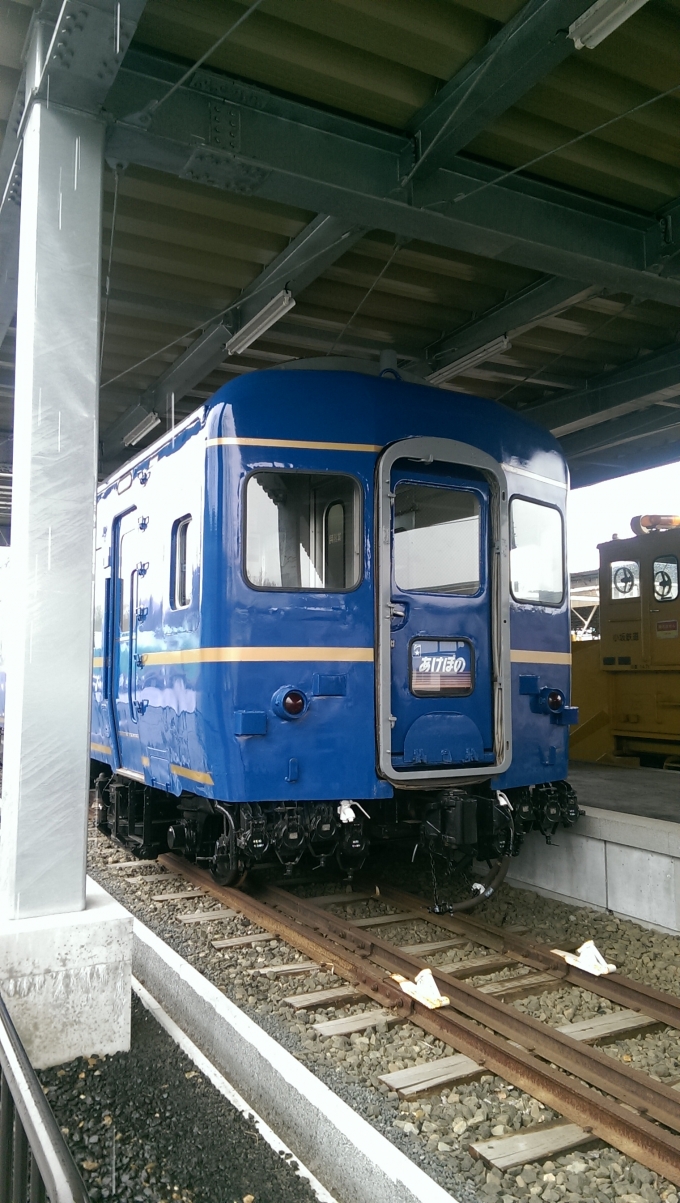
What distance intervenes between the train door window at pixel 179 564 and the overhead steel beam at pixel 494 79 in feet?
8.83

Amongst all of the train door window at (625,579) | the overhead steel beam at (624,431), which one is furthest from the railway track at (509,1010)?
the train door window at (625,579)

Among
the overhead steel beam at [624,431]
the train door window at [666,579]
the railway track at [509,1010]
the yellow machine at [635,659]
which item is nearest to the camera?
the railway track at [509,1010]

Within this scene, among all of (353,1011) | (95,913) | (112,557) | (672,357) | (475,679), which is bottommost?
(353,1011)

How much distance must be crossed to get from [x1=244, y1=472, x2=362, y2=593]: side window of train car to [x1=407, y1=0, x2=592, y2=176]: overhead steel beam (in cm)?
197

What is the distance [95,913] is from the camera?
4102 millimetres

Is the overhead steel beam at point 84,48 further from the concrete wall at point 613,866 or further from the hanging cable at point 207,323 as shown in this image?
the concrete wall at point 613,866

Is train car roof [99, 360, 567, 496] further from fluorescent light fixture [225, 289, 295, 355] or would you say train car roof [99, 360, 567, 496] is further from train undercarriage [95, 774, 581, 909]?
train undercarriage [95, 774, 581, 909]

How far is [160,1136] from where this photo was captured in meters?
3.35

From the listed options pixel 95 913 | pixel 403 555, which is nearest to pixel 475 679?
pixel 403 555

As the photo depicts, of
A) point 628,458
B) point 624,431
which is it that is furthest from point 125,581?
point 628,458

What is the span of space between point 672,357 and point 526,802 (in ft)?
16.6

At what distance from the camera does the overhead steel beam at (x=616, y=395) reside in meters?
9.07

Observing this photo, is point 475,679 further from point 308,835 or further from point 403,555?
point 308,835

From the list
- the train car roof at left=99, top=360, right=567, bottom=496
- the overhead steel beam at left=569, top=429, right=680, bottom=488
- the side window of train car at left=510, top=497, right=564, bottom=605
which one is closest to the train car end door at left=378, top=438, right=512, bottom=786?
the train car roof at left=99, top=360, right=567, bottom=496
